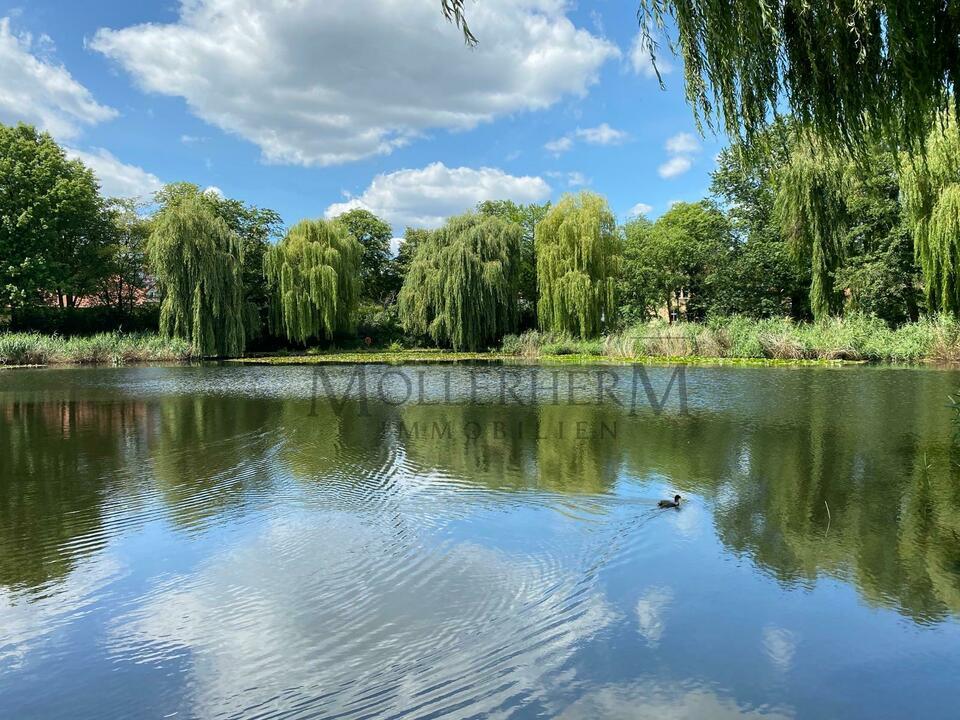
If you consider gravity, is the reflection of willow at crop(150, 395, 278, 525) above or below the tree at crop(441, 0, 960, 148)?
below

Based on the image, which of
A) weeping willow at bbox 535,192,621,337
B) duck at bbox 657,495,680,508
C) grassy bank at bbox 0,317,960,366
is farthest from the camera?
weeping willow at bbox 535,192,621,337

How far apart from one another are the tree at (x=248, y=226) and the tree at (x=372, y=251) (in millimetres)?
4665

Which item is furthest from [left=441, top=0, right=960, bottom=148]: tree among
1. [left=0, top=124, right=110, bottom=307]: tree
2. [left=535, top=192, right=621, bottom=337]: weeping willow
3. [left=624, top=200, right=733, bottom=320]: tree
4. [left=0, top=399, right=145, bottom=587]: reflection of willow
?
[left=0, top=124, right=110, bottom=307]: tree

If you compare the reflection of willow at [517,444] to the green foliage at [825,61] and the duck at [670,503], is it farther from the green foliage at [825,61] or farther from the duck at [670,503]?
the green foliage at [825,61]

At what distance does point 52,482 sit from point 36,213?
30.5m

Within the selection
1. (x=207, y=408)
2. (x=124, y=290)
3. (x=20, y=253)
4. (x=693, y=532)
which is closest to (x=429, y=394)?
(x=207, y=408)

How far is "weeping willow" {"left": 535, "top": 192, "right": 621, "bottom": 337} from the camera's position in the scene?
2842cm

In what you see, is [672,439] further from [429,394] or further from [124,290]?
[124,290]

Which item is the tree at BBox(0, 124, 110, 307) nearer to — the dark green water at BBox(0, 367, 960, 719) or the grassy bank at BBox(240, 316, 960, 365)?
the grassy bank at BBox(240, 316, 960, 365)

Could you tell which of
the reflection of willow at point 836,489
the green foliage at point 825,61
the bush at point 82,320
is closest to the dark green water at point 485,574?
the reflection of willow at point 836,489

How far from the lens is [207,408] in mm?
12680

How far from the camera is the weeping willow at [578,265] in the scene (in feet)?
93.2

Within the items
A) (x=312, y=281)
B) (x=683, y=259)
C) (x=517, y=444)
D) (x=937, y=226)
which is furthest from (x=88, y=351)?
(x=937, y=226)

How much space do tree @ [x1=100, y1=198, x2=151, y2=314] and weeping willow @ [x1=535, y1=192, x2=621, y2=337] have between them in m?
22.1
